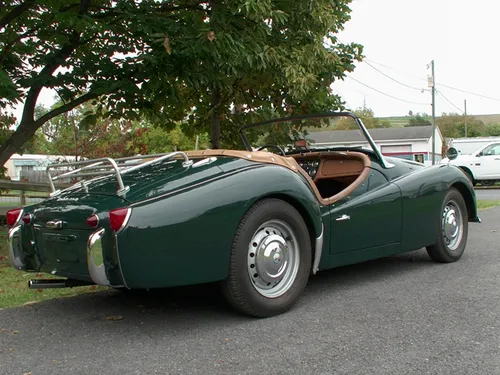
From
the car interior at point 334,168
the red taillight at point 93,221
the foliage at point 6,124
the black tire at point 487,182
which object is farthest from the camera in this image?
the black tire at point 487,182

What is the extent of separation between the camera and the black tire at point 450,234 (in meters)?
5.40

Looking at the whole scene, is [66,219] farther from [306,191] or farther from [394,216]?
[394,216]

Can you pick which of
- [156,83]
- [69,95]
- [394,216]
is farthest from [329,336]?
[69,95]

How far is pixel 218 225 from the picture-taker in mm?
3455

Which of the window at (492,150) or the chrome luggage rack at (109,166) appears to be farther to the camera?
the window at (492,150)

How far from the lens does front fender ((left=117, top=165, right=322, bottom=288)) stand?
126 inches

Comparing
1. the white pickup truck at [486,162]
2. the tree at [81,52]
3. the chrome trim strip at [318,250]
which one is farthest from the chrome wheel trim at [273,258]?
the white pickup truck at [486,162]

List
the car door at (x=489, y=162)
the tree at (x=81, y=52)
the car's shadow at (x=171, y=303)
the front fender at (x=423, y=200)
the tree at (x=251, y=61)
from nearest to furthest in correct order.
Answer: the car's shadow at (x=171, y=303), the front fender at (x=423, y=200), the tree at (x=251, y=61), the tree at (x=81, y=52), the car door at (x=489, y=162)

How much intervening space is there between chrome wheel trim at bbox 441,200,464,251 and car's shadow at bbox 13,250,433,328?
57 cm

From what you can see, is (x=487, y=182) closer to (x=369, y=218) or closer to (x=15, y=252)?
(x=369, y=218)

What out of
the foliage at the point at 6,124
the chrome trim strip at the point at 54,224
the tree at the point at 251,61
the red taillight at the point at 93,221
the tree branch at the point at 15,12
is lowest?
the chrome trim strip at the point at 54,224

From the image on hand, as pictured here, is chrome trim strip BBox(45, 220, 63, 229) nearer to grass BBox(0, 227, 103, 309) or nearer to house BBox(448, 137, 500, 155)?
grass BBox(0, 227, 103, 309)

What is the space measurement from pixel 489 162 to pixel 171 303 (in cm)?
2189

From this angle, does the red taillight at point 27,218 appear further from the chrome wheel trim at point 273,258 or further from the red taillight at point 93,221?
the chrome wheel trim at point 273,258
